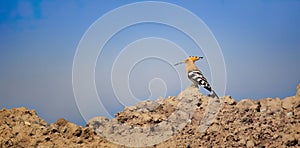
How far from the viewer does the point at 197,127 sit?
9.64 m

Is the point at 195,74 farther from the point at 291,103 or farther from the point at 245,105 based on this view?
the point at 291,103

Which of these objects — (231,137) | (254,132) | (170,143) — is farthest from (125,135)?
(254,132)

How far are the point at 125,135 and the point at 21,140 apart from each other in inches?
108

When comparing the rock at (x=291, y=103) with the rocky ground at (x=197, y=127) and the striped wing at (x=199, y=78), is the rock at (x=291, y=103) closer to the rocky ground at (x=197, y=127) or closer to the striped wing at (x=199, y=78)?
the rocky ground at (x=197, y=127)

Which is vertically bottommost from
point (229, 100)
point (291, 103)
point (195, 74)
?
point (291, 103)

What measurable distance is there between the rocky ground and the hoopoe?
771mm

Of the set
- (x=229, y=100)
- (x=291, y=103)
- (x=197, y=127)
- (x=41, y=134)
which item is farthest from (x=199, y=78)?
(x=41, y=134)

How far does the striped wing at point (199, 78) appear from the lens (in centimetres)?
1144

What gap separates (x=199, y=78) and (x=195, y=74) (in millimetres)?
515

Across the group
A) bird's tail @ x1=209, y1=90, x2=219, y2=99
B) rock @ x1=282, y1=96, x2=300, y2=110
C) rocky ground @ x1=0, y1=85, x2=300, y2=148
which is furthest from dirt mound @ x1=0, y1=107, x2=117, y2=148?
rock @ x1=282, y1=96, x2=300, y2=110

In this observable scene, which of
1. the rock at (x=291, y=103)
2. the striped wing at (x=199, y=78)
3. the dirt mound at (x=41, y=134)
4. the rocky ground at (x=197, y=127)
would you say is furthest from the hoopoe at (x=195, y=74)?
the dirt mound at (x=41, y=134)

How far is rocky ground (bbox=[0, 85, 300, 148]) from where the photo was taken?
29.4 feet

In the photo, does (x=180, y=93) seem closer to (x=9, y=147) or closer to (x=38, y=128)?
(x=38, y=128)

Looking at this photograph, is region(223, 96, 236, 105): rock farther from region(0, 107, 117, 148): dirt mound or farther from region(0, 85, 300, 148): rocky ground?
region(0, 107, 117, 148): dirt mound
